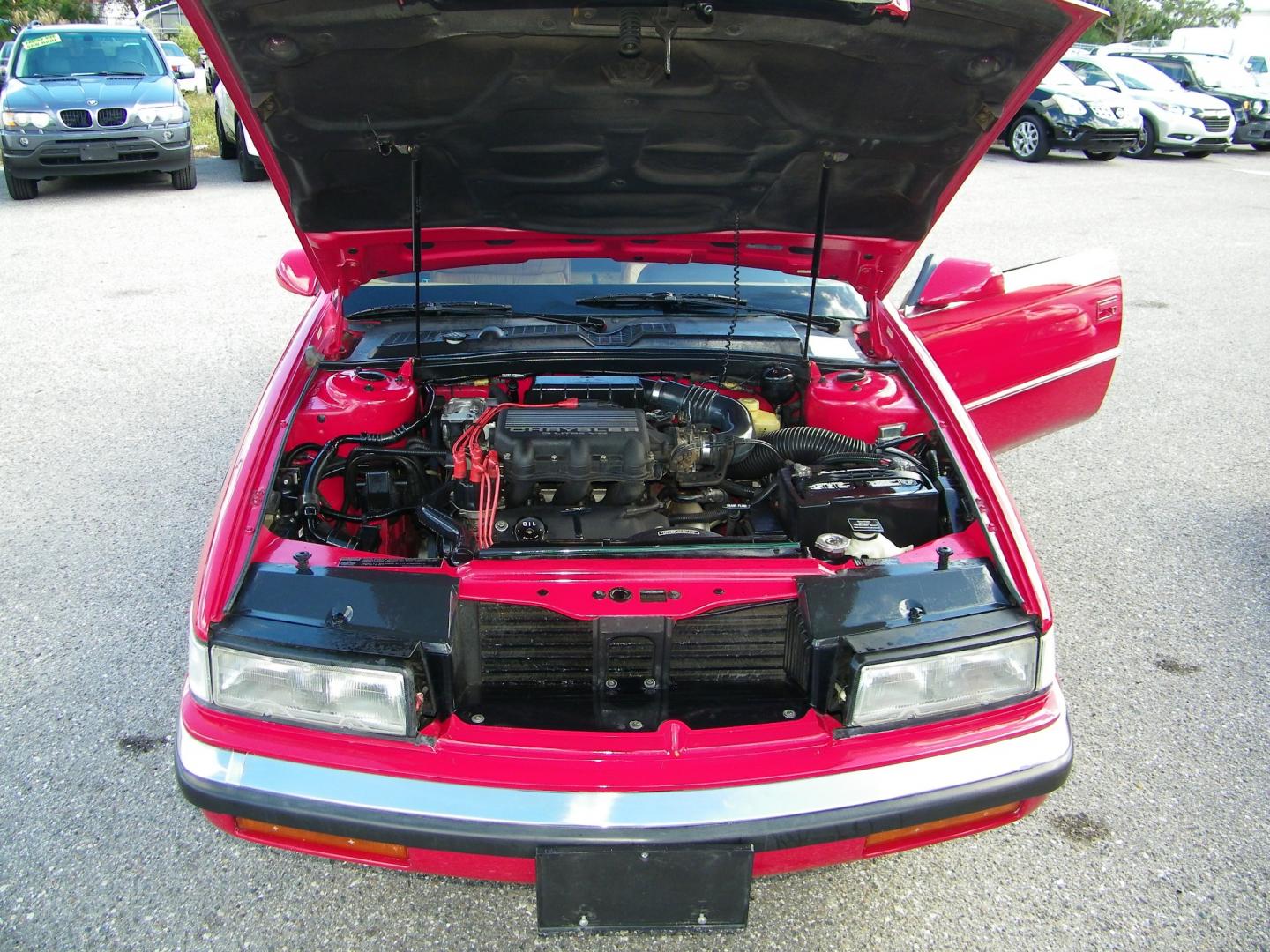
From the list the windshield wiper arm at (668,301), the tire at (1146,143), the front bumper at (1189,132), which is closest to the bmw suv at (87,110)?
the windshield wiper arm at (668,301)

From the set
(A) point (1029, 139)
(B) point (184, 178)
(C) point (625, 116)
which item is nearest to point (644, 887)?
(C) point (625, 116)

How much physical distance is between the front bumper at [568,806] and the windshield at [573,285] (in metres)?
1.72

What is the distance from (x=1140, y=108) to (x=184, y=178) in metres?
13.3

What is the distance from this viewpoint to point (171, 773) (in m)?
2.38

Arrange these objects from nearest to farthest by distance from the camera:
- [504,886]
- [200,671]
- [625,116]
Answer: [200,671], [504,886], [625,116]

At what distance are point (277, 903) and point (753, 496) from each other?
56.7 inches

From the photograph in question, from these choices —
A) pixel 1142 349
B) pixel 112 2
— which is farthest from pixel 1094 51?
pixel 112 2

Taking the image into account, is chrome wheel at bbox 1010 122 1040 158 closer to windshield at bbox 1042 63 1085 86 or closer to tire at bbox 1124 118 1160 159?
windshield at bbox 1042 63 1085 86

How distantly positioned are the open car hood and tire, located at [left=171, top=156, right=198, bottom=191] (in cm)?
845

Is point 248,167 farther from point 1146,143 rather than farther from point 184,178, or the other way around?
point 1146,143

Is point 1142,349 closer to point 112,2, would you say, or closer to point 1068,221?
point 1068,221

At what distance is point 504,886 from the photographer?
2096 mm

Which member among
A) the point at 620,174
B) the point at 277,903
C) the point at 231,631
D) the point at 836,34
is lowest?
the point at 277,903

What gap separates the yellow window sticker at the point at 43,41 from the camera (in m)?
9.70
